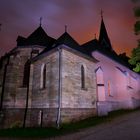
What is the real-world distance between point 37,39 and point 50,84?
731 cm

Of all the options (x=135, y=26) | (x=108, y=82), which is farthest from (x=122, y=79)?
(x=135, y=26)

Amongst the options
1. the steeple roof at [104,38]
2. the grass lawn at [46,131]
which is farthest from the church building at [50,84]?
the steeple roof at [104,38]

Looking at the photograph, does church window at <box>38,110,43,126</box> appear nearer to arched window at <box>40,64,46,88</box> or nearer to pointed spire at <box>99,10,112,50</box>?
arched window at <box>40,64,46,88</box>

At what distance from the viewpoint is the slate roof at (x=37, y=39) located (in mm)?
20500

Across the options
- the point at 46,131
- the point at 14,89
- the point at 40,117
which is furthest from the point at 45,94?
the point at 14,89

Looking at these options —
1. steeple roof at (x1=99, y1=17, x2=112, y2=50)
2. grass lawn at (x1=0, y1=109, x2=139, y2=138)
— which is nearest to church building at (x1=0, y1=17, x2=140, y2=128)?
grass lawn at (x1=0, y1=109, x2=139, y2=138)

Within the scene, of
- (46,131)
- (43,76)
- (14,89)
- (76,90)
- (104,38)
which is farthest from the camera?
(104,38)

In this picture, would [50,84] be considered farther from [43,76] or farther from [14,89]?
[14,89]

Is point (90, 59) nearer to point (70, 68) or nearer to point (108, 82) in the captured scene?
point (70, 68)

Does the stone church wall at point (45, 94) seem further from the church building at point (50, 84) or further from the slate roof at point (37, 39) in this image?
the slate roof at point (37, 39)

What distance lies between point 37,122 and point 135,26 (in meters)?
11.6

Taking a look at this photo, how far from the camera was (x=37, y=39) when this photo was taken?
2095cm

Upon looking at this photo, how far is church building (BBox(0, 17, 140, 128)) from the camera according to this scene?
607 inches

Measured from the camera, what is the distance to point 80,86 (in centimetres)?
1683
